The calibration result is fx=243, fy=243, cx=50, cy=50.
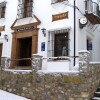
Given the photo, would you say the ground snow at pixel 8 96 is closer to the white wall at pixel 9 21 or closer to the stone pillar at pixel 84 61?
the stone pillar at pixel 84 61

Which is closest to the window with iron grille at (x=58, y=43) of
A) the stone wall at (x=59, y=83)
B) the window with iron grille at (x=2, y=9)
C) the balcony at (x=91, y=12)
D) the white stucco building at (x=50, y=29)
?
the white stucco building at (x=50, y=29)

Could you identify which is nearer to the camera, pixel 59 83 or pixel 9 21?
pixel 59 83

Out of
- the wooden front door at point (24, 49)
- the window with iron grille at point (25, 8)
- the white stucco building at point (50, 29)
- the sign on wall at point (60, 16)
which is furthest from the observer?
the wooden front door at point (24, 49)

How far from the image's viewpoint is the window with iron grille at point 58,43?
14.1 m

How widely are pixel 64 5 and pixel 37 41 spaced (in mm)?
2782

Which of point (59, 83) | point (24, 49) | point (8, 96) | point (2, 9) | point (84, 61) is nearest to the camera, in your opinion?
point (84, 61)

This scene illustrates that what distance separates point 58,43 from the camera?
1448 centimetres

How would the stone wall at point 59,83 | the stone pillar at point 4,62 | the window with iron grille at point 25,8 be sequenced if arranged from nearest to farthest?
the stone wall at point 59,83 < the stone pillar at point 4,62 < the window with iron grille at point 25,8

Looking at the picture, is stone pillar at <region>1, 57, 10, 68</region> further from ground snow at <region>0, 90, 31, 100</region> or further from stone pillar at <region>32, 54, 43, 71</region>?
stone pillar at <region>32, 54, 43, 71</region>

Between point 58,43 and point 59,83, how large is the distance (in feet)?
13.3

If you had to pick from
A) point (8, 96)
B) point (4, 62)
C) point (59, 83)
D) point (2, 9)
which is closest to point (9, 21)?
point (2, 9)

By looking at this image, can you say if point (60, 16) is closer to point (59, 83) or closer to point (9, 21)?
point (9, 21)

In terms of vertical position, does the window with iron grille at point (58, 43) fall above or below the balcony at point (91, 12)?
below

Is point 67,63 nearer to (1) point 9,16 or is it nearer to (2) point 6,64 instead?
(2) point 6,64
